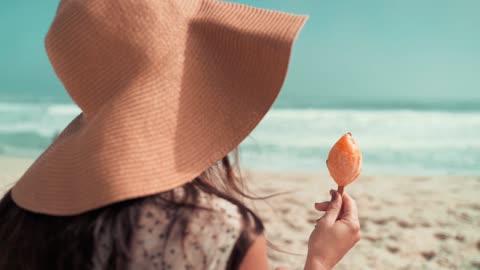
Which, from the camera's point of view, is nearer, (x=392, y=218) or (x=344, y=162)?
(x=344, y=162)

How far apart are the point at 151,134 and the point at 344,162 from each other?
601 millimetres

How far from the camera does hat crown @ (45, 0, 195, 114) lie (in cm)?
97

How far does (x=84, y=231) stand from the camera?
99 cm

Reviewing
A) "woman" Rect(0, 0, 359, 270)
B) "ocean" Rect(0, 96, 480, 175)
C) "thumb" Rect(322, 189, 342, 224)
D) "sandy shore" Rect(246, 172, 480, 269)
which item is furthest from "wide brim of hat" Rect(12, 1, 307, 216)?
"ocean" Rect(0, 96, 480, 175)

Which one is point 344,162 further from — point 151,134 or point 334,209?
point 151,134

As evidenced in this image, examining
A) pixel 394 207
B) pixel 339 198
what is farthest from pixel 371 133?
pixel 339 198

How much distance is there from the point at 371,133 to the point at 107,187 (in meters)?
11.7

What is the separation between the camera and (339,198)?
1.30 m

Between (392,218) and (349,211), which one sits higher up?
(349,211)

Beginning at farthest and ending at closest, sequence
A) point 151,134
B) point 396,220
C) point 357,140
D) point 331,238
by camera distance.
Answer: point 357,140 → point 396,220 → point 331,238 → point 151,134

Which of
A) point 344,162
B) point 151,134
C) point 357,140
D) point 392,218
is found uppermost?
point 151,134

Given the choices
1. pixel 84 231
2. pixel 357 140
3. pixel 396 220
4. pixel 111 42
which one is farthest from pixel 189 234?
pixel 357 140

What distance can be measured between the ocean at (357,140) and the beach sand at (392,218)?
145 cm

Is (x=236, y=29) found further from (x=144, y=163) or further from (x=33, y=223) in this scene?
(x=33, y=223)
